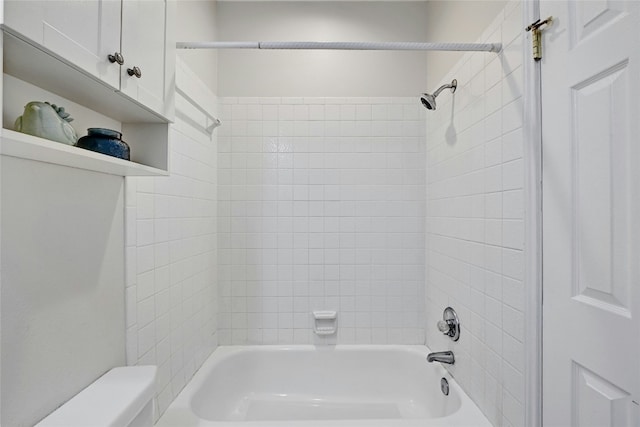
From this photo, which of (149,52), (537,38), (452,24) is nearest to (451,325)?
(537,38)

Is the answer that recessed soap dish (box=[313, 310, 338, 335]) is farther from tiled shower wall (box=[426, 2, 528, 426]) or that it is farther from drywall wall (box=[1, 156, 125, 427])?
drywall wall (box=[1, 156, 125, 427])

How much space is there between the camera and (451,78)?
1815 mm

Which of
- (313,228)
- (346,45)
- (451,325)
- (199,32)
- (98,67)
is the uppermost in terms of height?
(199,32)

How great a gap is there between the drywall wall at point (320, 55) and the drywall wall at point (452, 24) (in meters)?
0.11

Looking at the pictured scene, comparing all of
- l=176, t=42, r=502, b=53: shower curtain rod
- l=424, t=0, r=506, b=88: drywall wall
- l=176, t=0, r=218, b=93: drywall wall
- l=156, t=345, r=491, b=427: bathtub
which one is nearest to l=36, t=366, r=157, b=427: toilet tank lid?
A: l=156, t=345, r=491, b=427: bathtub

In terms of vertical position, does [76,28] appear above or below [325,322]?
above

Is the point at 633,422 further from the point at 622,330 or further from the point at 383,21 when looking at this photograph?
the point at 383,21

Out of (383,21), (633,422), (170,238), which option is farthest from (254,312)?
(383,21)

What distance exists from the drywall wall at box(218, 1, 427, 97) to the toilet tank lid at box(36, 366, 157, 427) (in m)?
1.75

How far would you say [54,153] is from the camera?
739 millimetres

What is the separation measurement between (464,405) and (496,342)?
1.28 ft

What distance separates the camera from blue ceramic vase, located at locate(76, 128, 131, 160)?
2.88ft

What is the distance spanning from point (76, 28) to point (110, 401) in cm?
93

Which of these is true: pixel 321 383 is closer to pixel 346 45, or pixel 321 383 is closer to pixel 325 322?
pixel 325 322
